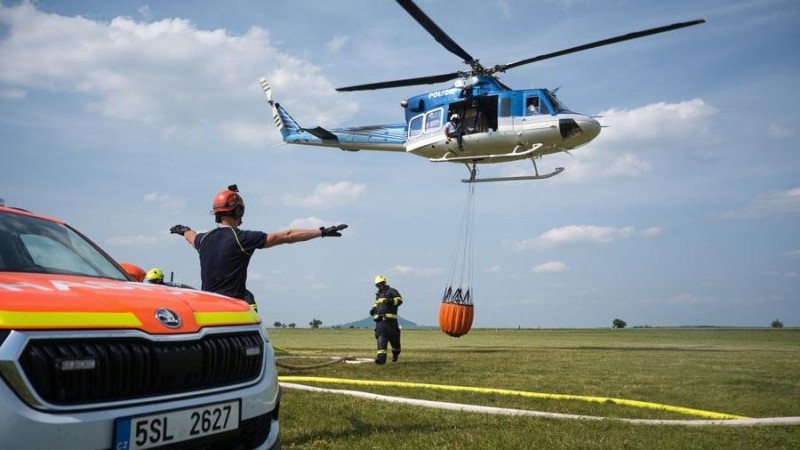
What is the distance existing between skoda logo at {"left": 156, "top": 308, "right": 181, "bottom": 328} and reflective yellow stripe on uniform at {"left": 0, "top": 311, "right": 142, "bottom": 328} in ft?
0.49

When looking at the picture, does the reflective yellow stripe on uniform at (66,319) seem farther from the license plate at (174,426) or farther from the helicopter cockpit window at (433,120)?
the helicopter cockpit window at (433,120)

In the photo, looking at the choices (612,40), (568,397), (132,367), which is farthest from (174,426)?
(612,40)

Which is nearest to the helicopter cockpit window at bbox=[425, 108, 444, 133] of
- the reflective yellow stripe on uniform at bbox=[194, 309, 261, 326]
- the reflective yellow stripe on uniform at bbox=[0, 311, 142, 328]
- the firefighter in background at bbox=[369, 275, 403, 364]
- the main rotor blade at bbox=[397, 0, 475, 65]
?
the main rotor blade at bbox=[397, 0, 475, 65]

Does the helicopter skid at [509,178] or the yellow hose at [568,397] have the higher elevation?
the helicopter skid at [509,178]

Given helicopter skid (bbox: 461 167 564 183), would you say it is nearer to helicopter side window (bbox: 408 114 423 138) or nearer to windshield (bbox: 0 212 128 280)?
helicopter side window (bbox: 408 114 423 138)

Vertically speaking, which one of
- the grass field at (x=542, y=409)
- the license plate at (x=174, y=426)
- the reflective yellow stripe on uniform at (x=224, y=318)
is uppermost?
the reflective yellow stripe on uniform at (x=224, y=318)

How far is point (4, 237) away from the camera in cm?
417

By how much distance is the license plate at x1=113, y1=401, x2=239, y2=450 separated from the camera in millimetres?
2816

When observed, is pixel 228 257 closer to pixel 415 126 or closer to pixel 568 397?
pixel 568 397

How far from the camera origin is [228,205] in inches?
242

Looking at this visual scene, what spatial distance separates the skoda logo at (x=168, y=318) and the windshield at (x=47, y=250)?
116 cm

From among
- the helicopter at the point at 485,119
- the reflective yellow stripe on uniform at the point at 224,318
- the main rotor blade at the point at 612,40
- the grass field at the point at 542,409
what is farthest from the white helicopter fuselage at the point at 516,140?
the reflective yellow stripe on uniform at the point at 224,318

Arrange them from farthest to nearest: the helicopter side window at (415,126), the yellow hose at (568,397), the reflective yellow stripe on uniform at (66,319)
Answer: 1. the helicopter side window at (415,126)
2. the yellow hose at (568,397)
3. the reflective yellow stripe on uniform at (66,319)

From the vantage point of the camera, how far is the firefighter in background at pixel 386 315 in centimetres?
1484
